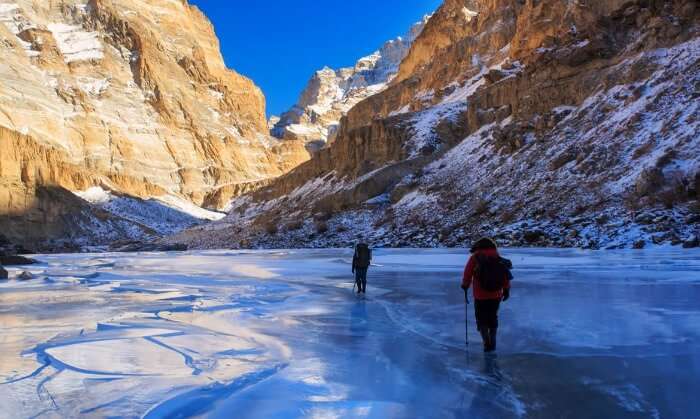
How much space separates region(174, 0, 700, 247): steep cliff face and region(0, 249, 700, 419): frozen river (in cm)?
1425

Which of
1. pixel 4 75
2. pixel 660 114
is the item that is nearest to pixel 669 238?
pixel 660 114

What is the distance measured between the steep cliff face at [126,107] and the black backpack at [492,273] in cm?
6947

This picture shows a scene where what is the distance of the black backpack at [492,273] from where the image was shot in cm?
571

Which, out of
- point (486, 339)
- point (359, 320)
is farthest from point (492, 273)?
point (359, 320)

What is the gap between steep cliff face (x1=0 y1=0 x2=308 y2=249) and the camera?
94500 millimetres

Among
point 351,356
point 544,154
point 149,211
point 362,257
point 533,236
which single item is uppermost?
point 149,211

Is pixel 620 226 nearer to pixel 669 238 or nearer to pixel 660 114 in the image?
pixel 669 238

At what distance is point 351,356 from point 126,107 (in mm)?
122515

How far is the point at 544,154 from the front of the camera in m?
33.8

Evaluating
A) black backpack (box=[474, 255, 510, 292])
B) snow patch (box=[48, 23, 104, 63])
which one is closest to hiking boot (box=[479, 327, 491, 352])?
black backpack (box=[474, 255, 510, 292])

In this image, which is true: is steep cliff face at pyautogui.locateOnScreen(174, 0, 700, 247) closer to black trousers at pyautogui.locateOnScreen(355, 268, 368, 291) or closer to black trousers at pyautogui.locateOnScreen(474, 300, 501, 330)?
black trousers at pyautogui.locateOnScreen(355, 268, 368, 291)

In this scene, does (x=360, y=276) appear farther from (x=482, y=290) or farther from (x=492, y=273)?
(x=492, y=273)

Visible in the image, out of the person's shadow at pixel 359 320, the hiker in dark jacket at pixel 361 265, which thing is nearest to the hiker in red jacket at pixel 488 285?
the person's shadow at pixel 359 320

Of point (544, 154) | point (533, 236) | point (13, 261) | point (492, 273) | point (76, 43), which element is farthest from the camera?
point (76, 43)
